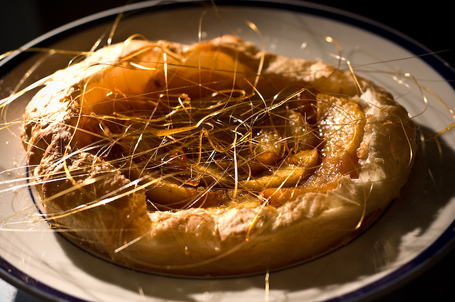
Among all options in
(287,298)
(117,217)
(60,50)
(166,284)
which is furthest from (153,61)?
(287,298)

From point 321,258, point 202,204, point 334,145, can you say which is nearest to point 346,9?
point 334,145

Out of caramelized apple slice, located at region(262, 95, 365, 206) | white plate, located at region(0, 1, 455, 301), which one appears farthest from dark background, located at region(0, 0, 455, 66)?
caramelized apple slice, located at region(262, 95, 365, 206)

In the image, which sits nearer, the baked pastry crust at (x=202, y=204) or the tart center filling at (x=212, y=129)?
the baked pastry crust at (x=202, y=204)

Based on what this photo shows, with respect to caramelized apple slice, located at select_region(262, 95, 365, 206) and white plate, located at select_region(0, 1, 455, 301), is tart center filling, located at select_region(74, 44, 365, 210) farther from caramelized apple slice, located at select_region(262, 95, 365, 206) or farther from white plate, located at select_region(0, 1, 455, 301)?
white plate, located at select_region(0, 1, 455, 301)

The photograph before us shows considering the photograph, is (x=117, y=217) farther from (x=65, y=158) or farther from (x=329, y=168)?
(x=329, y=168)

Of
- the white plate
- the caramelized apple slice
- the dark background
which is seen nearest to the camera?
the white plate

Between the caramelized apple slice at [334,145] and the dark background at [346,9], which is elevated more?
the dark background at [346,9]

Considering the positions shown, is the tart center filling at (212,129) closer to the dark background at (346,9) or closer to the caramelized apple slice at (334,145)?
the caramelized apple slice at (334,145)

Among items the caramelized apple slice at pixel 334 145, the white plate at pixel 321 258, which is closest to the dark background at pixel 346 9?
the white plate at pixel 321 258
